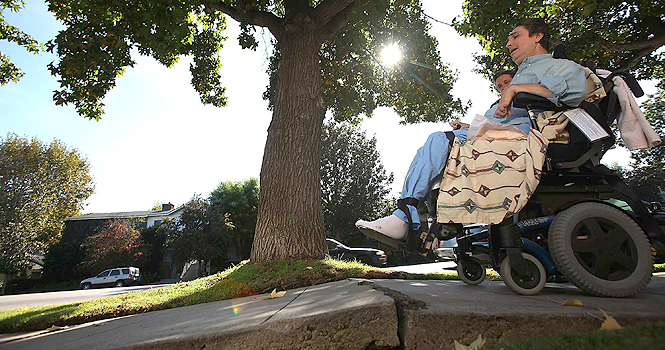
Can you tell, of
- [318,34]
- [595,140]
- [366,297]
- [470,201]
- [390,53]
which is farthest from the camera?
[390,53]

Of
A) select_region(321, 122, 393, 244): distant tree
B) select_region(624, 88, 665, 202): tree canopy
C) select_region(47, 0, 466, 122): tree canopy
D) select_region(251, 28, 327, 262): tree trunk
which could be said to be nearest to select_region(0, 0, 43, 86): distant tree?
select_region(47, 0, 466, 122): tree canopy

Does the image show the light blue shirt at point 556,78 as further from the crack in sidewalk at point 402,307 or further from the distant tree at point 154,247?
the distant tree at point 154,247

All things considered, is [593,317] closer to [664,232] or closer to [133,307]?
[664,232]

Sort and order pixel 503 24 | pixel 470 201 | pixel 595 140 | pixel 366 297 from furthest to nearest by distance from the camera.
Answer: pixel 503 24 → pixel 470 201 → pixel 595 140 → pixel 366 297

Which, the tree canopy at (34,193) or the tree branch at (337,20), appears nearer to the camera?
the tree branch at (337,20)

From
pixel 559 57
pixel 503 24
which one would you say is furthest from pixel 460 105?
pixel 559 57

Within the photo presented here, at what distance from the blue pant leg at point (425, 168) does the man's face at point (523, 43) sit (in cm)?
89

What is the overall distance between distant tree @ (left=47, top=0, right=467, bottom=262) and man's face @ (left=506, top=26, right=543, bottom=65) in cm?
306

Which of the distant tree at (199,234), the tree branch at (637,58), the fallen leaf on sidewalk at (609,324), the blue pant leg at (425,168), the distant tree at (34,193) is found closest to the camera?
the fallen leaf on sidewalk at (609,324)

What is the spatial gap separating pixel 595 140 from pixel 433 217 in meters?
1.04

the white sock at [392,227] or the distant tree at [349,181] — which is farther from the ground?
the distant tree at [349,181]

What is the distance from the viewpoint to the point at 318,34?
590 centimetres

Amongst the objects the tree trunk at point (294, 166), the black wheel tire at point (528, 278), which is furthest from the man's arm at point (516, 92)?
the tree trunk at point (294, 166)

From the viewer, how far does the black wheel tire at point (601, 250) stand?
164 centimetres
